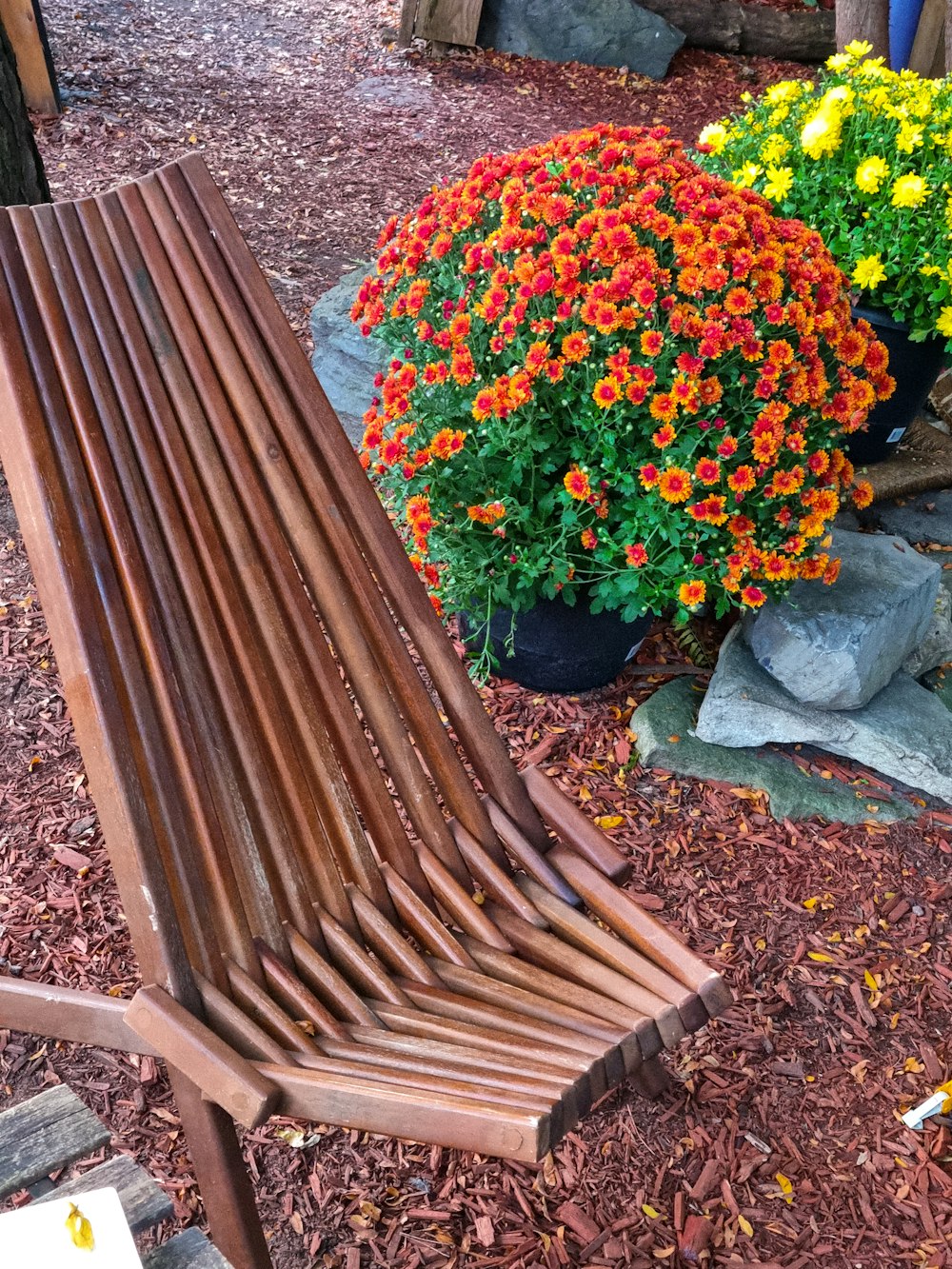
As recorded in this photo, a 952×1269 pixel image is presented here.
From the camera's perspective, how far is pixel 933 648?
270 cm

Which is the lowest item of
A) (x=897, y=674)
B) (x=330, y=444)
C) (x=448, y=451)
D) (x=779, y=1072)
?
(x=779, y=1072)

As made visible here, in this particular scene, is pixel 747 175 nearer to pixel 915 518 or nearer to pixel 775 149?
pixel 775 149

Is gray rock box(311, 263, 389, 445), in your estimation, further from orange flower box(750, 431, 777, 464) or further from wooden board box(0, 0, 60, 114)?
wooden board box(0, 0, 60, 114)

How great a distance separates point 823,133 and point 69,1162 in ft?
9.11

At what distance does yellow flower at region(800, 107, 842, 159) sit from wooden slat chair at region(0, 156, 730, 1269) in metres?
1.80

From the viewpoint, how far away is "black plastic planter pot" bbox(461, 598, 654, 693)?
2.40 m

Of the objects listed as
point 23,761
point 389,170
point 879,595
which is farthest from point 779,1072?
point 389,170

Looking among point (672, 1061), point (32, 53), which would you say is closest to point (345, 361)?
point (672, 1061)

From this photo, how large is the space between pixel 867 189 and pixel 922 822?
1533 mm

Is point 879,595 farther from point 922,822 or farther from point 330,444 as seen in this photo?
point 330,444

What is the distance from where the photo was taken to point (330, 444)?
5.21ft

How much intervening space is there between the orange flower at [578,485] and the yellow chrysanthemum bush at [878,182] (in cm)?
119

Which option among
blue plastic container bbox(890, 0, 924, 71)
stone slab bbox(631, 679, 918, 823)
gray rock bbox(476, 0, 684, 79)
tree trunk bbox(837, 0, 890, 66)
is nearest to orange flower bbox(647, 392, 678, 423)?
stone slab bbox(631, 679, 918, 823)

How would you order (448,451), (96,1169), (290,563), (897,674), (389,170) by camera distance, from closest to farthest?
(96,1169)
(290,563)
(448,451)
(897,674)
(389,170)
